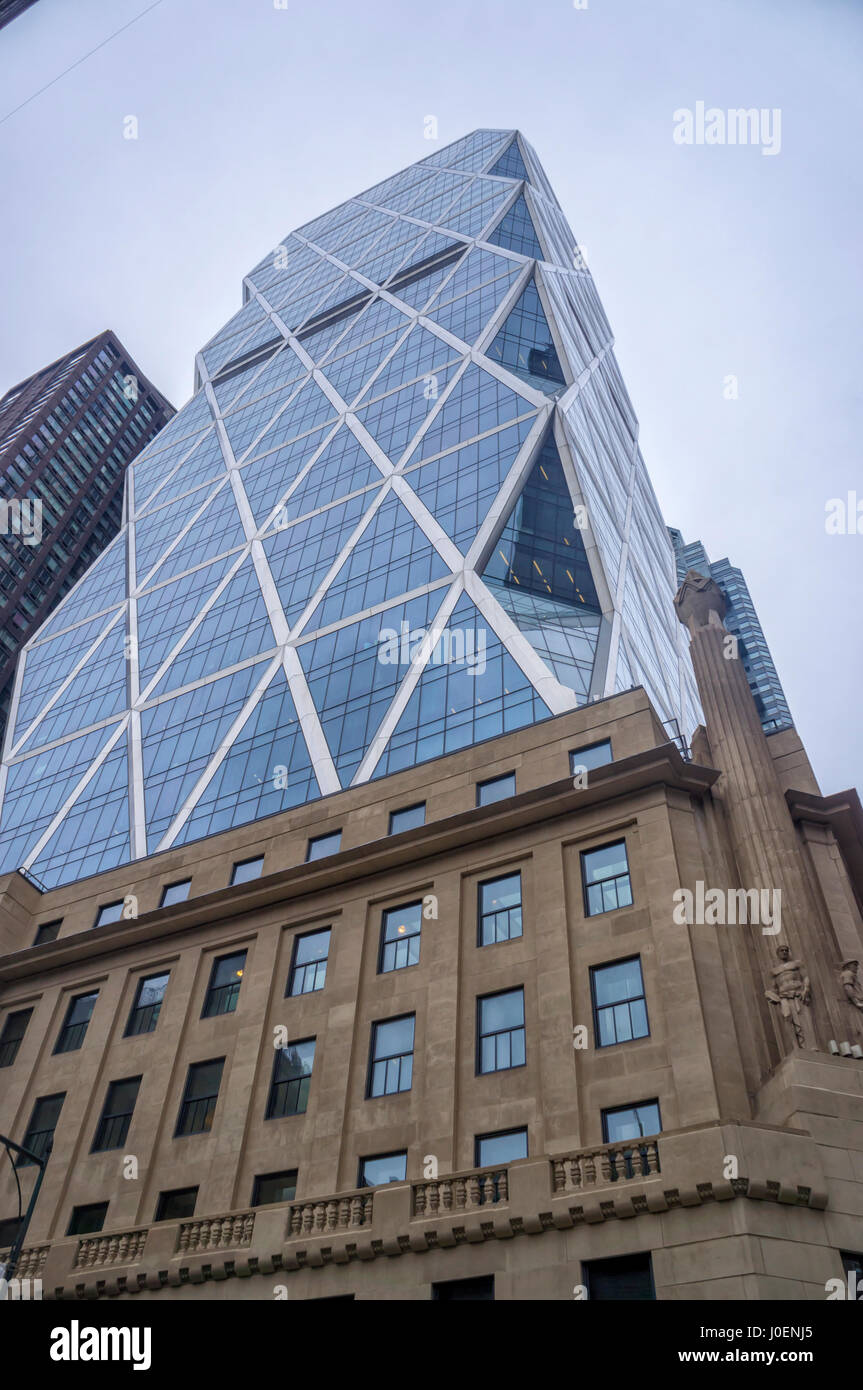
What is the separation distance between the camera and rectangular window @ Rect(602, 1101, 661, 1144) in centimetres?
2309

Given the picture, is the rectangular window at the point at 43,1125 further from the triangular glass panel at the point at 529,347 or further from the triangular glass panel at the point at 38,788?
the triangular glass panel at the point at 529,347

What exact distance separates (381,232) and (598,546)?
73.0 m

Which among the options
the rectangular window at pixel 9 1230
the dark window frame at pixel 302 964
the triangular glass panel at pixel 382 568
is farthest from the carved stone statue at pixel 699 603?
the rectangular window at pixel 9 1230

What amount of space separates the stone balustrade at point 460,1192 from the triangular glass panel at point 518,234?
81740mm

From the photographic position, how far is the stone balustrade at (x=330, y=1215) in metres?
23.9

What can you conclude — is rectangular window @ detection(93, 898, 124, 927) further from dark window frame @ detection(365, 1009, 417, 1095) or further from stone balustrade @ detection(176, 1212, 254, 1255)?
stone balustrade @ detection(176, 1212, 254, 1255)

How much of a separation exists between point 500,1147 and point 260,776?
26.9 m

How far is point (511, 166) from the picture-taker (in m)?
115

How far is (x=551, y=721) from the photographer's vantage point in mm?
34688

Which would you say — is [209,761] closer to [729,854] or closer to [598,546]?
[598,546]

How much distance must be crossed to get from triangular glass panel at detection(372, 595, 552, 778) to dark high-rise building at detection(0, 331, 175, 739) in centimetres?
7173

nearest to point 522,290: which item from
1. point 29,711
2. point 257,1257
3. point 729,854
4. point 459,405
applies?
point 459,405

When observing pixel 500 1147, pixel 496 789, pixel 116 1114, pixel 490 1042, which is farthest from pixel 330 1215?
pixel 496 789

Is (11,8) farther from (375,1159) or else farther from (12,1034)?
(375,1159)
